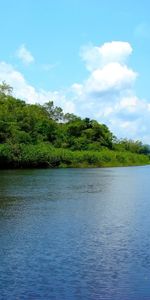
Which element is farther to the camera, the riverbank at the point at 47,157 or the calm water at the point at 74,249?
the riverbank at the point at 47,157

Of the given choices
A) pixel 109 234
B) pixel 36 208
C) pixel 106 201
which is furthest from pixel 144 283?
pixel 106 201

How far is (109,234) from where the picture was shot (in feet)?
54.7

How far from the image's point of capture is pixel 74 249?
14.0 meters

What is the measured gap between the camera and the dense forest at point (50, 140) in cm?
6938

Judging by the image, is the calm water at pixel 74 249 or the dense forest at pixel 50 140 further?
the dense forest at pixel 50 140

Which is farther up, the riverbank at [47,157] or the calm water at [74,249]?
the riverbank at [47,157]

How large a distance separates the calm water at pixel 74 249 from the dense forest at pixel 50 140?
42.9 meters

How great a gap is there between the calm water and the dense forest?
42.9 meters

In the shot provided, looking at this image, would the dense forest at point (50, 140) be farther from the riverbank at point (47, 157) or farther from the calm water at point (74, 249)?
the calm water at point (74, 249)

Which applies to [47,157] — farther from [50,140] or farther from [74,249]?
[74,249]

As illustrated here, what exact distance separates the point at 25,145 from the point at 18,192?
4051 cm

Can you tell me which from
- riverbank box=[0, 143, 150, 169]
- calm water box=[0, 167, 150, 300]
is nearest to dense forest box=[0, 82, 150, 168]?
riverbank box=[0, 143, 150, 169]

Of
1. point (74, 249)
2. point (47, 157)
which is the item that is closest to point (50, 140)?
point (47, 157)

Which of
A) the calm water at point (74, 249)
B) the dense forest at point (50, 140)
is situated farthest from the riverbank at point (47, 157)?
the calm water at point (74, 249)
